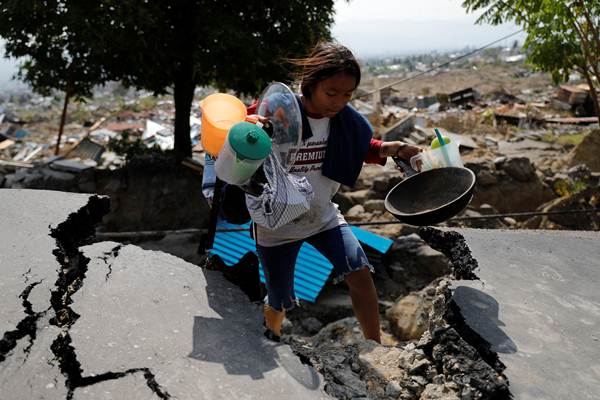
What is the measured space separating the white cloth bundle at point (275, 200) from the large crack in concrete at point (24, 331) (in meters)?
0.93

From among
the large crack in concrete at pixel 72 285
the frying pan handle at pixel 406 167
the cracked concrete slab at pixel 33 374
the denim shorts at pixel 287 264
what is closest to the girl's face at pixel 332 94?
the frying pan handle at pixel 406 167

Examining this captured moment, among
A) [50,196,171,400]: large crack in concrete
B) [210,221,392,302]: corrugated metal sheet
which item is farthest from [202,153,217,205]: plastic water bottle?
[210,221,392,302]: corrugated metal sheet

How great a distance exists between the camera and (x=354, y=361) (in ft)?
7.38

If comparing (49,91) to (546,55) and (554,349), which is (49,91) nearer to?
(546,55)

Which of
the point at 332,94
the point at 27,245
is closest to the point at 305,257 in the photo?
the point at 27,245

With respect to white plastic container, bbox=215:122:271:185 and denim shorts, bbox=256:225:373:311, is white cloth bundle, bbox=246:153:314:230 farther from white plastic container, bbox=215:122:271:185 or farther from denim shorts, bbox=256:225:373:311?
denim shorts, bbox=256:225:373:311

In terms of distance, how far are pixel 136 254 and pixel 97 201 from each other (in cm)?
67

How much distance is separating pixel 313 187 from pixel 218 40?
604cm

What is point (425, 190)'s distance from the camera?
2549mm

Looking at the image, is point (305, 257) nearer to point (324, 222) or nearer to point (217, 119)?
point (324, 222)

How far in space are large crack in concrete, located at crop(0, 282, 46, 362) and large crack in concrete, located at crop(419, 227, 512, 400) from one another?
62.4 inches

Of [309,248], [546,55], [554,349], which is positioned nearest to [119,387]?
[554,349]

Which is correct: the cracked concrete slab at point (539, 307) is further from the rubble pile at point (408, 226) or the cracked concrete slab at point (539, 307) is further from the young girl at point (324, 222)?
the young girl at point (324, 222)

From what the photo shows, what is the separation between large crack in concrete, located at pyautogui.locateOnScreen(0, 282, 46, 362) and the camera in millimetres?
1830
